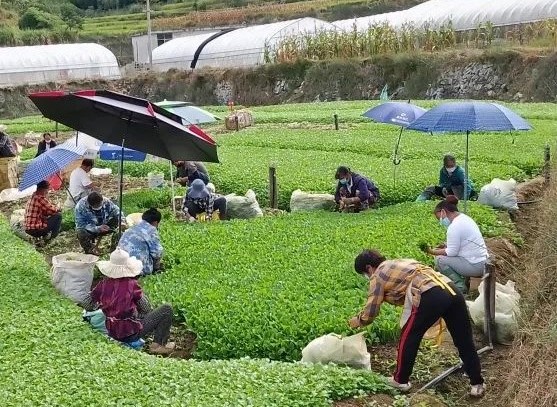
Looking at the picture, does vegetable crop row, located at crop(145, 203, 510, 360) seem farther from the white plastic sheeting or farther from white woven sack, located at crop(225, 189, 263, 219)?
the white plastic sheeting

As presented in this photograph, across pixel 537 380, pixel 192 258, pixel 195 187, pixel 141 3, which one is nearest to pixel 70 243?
pixel 195 187

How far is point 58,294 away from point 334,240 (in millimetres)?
4570

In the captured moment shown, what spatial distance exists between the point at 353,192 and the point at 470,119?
3504mm

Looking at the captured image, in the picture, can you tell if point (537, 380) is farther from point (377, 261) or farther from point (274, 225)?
point (274, 225)

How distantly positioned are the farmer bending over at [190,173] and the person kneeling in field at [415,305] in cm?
898

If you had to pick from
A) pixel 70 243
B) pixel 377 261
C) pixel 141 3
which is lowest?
pixel 70 243

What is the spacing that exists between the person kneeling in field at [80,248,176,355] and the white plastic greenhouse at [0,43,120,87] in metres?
45.2

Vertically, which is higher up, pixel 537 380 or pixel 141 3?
pixel 141 3

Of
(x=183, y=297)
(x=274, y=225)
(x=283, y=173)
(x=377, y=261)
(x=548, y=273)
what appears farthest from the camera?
(x=283, y=173)

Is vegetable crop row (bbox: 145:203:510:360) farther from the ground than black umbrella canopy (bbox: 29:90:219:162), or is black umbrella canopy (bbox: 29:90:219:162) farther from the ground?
black umbrella canopy (bbox: 29:90:219:162)

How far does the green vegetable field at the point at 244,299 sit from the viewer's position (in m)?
6.85

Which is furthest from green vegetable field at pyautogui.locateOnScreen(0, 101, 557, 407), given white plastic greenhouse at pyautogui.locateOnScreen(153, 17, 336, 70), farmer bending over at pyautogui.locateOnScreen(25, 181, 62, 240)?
white plastic greenhouse at pyautogui.locateOnScreen(153, 17, 336, 70)

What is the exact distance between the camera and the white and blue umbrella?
12.6m

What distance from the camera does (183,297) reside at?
9508mm
